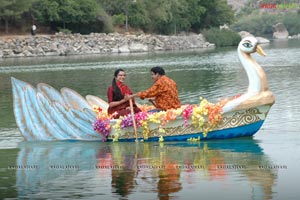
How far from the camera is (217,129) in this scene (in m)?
15.1

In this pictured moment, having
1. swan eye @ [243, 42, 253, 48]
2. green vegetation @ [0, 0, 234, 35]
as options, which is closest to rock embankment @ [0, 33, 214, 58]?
green vegetation @ [0, 0, 234, 35]

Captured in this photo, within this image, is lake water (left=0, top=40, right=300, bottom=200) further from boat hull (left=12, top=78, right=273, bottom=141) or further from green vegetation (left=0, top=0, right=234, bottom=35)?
green vegetation (left=0, top=0, right=234, bottom=35)

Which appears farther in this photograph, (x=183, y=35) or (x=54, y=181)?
(x=183, y=35)

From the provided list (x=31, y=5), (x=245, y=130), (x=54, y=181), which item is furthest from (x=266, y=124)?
(x=31, y=5)

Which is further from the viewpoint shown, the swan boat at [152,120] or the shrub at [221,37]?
the shrub at [221,37]

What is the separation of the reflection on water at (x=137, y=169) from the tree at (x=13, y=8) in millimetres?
48355

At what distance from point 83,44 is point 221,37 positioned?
19.1m

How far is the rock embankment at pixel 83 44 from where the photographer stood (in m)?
61.3

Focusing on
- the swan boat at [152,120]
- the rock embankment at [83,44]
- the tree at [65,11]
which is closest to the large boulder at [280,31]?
the rock embankment at [83,44]

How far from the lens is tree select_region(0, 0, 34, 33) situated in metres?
63.3

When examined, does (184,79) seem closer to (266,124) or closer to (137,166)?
(266,124)

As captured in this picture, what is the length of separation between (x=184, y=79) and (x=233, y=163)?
67.0ft

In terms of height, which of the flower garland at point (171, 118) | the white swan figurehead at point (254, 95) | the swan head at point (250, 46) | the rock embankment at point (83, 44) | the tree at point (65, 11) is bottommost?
the flower garland at point (171, 118)

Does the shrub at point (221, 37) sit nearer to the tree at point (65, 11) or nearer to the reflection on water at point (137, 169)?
the tree at point (65, 11)
